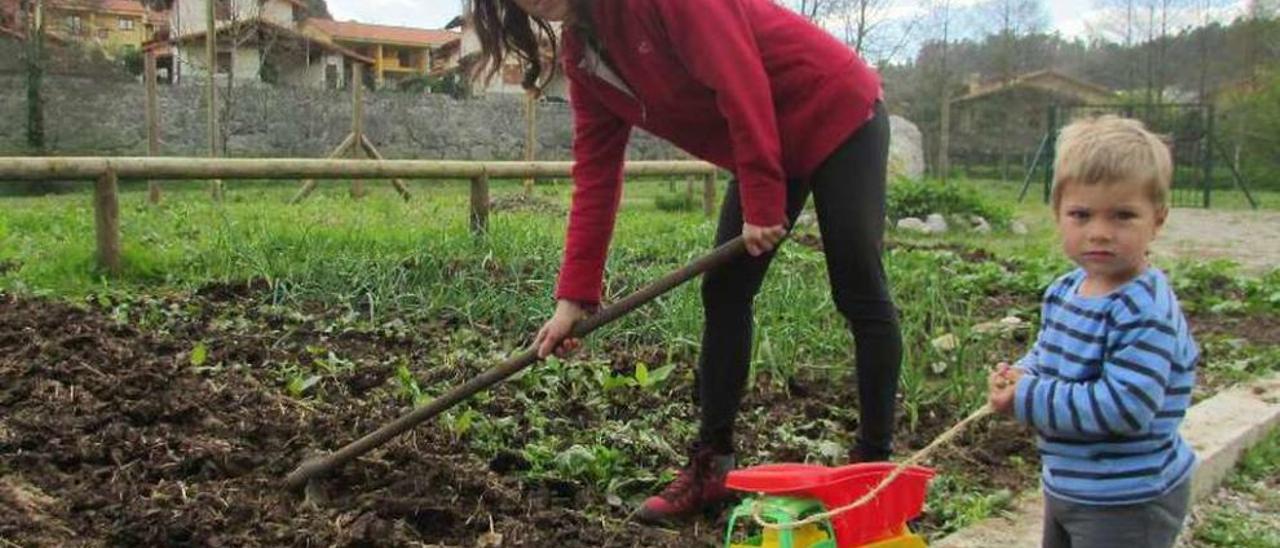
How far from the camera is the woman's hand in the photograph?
2662mm

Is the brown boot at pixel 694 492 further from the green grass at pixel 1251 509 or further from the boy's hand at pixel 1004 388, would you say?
the green grass at pixel 1251 509

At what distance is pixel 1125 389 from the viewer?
5.51 ft

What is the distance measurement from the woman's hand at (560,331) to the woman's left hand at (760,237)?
463mm

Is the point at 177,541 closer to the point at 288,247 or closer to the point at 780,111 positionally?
the point at 780,111

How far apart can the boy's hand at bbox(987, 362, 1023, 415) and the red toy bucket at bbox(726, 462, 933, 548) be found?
0.22 meters

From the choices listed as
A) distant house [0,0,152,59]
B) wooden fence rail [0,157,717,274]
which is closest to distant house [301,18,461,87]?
distant house [0,0,152,59]

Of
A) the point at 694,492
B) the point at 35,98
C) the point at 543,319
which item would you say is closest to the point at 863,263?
the point at 694,492

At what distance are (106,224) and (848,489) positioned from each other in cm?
468

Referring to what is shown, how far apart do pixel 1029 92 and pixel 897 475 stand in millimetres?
27901

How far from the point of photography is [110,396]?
337cm

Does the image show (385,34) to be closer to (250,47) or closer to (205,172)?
(250,47)

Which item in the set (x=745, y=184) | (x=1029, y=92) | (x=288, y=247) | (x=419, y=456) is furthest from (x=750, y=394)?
(x=1029, y=92)

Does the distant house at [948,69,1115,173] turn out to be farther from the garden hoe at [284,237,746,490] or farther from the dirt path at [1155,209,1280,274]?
the garden hoe at [284,237,746,490]

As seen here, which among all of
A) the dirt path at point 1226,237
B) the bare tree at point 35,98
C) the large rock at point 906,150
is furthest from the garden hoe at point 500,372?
the bare tree at point 35,98
